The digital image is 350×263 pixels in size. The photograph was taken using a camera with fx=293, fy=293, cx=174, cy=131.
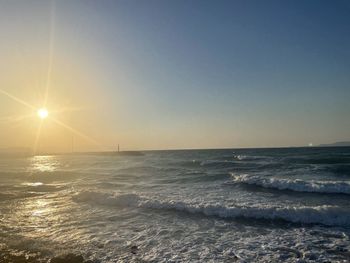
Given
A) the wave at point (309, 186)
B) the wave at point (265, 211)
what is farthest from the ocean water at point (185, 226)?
the wave at point (309, 186)

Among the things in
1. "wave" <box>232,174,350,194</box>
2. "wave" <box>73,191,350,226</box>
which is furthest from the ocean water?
"wave" <box>232,174,350,194</box>

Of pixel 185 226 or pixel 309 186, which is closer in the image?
pixel 185 226

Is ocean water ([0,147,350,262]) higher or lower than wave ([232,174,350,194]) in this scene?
lower

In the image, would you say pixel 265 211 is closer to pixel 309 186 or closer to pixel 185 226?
pixel 185 226

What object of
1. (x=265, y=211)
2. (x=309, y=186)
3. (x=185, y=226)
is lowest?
(x=185, y=226)

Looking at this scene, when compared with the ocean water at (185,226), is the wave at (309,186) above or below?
above

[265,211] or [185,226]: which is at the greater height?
[265,211]

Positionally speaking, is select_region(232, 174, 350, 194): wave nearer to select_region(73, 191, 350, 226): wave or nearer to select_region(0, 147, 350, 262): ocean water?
select_region(0, 147, 350, 262): ocean water

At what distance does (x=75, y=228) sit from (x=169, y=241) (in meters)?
4.21

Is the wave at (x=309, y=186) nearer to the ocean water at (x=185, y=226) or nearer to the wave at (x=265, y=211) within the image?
the ocean water at (x=185, y=226)

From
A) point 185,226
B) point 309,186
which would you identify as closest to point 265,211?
point 185,226

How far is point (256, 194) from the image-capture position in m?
18.7

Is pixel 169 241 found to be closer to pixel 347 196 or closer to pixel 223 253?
pixel 223 253

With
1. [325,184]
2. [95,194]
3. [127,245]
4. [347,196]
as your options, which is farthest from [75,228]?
[325,184]
